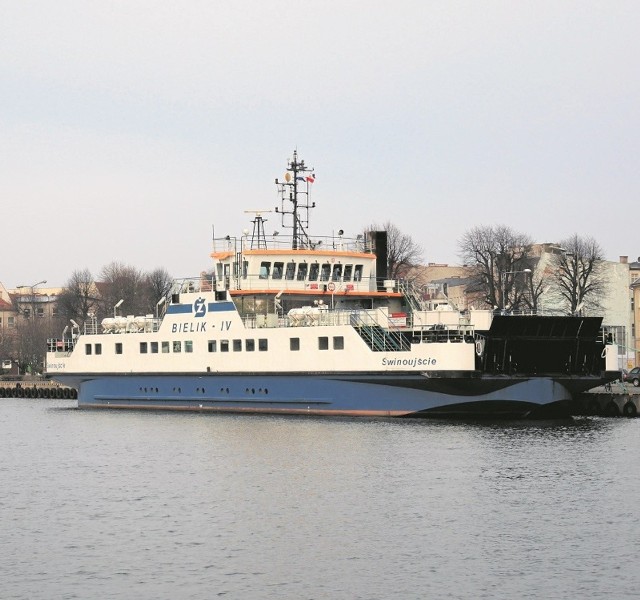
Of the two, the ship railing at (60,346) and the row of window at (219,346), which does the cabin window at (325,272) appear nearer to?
the row of window at (219,346)

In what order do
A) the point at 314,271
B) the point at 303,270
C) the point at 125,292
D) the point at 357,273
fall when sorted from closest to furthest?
the point at 303,270 < the point at 314,271 < the point at 357,273 < the point at 125,292

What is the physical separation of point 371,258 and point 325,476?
848 inches

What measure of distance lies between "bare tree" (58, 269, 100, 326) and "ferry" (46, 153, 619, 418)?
54541 mm

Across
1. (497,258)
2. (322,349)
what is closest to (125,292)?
(497,258)

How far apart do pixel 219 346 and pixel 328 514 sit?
74.6ft

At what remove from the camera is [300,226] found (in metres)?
50.6

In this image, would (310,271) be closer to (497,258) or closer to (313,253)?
(313,253)

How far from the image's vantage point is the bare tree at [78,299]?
4318 inches

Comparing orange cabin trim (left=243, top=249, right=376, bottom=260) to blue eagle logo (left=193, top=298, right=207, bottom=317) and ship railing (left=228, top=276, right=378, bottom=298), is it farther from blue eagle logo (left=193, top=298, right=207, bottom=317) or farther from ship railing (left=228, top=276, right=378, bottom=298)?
blue eagle logo (left=193, top=298, right=207, bottom=317)

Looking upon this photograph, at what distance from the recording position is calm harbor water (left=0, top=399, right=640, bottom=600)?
63.3ft

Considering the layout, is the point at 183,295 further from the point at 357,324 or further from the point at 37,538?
the point at 37,538

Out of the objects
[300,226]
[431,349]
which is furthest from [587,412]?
[300,226]

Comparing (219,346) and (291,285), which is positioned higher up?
(291,285)

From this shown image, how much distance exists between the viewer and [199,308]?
47844mm
